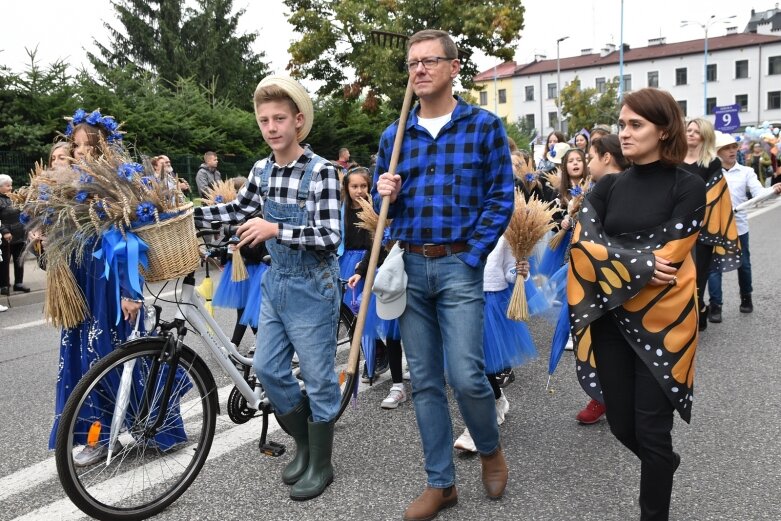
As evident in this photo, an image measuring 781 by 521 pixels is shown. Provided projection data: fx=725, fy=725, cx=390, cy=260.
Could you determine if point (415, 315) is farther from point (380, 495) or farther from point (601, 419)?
point (601, 419)

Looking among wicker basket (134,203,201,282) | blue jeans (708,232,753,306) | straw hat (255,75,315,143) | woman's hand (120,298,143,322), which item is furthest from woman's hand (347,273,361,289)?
blue jeans (708,232,753,306)

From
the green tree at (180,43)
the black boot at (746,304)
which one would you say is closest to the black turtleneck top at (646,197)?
the black boot at (746,304)

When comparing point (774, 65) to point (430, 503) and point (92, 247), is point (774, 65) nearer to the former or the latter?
point (430, 503)

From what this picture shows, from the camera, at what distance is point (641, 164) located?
2.82m

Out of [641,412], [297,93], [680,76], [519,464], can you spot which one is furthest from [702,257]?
[680,76]

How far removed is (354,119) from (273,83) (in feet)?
77.1

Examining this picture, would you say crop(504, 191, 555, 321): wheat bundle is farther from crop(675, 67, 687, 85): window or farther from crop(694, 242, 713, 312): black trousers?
crop(675, 67, 687, 85): window

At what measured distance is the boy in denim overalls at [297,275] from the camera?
3.16 m

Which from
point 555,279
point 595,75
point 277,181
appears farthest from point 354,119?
point 595,75

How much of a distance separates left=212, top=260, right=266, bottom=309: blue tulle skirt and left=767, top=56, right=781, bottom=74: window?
245 feet

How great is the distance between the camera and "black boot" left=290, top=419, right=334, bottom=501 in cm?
329

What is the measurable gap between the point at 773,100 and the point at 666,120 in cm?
7583

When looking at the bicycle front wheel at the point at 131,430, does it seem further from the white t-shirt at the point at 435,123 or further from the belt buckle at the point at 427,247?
the white t-shirt at the point at 435,123

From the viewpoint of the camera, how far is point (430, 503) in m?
3.04
